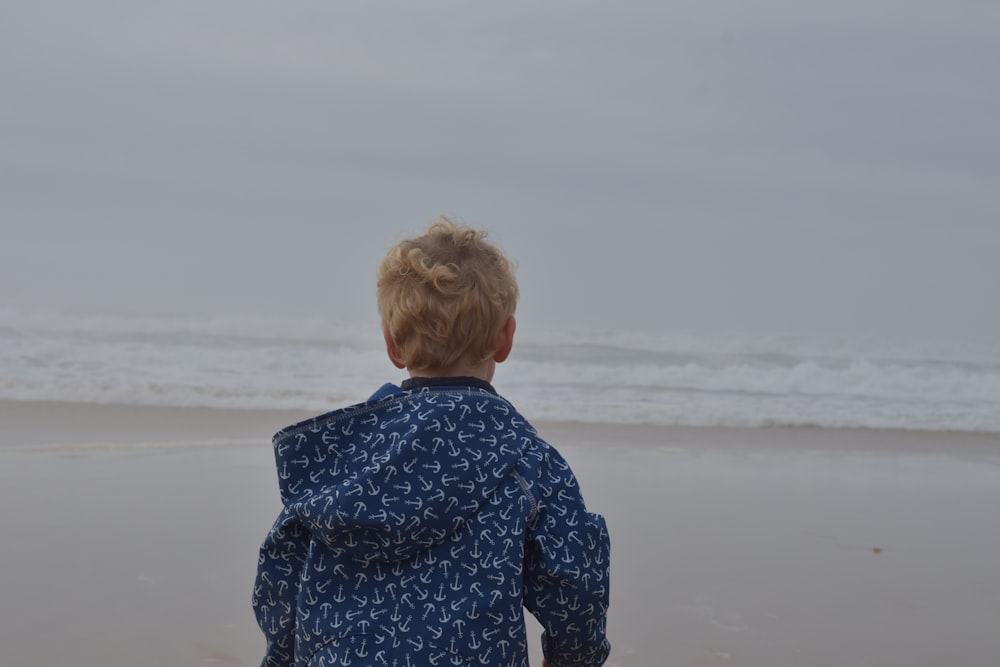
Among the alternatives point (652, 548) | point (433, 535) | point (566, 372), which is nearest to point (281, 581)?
point (433, 535)

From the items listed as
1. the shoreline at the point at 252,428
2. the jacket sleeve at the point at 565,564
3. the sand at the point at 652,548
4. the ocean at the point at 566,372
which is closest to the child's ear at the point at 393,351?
the jacket sleeve at the point at 565,564

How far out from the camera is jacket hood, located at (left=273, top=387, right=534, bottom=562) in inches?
66.4

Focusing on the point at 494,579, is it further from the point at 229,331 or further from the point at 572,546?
the point at 229,331

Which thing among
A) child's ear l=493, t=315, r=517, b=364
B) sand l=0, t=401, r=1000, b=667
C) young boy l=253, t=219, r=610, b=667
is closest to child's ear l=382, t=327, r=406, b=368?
young boy l=253, t=219, r=610, b=667

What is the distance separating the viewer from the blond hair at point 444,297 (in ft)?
5.79

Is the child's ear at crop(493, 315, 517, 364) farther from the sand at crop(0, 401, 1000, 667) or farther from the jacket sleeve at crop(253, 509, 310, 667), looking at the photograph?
the sand at crop(0, 401, 1000, 667)

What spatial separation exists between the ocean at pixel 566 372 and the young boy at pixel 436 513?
23.5 ft

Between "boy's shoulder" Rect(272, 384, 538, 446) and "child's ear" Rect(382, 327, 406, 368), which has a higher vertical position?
"child's ear" Rect(382, 327, 406, 368)

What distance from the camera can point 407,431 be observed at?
5.66ft

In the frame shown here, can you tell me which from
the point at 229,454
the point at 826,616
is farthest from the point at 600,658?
the point at 229,454

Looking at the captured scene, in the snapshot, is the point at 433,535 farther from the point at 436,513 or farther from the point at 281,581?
the point at 281,581

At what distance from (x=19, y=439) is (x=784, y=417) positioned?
20.7 ft

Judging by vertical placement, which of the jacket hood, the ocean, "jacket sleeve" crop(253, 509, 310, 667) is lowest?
the ocean

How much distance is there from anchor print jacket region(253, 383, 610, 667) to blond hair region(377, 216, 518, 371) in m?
0.07
